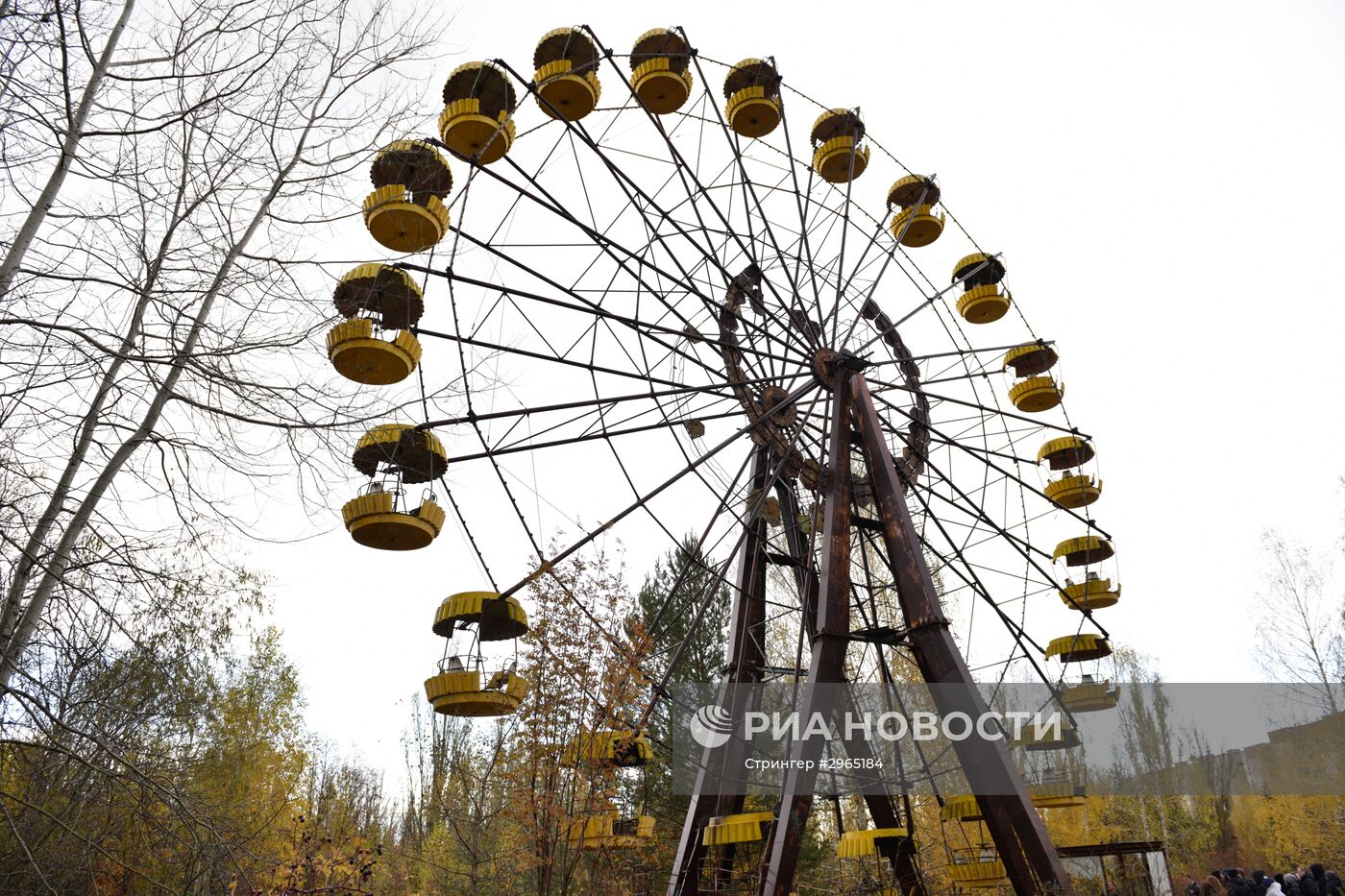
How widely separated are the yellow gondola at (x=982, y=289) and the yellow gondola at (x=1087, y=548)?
4.29 meters

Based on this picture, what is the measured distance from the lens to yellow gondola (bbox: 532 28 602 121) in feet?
43.6

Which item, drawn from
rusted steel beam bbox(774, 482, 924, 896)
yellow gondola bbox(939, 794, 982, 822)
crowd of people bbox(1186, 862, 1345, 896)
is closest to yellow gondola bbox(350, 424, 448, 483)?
rusted steel beam bbox(774, 482, 924, 896)

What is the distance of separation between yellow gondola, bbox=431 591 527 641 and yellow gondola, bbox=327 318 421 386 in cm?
275

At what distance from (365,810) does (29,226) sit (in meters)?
39.0

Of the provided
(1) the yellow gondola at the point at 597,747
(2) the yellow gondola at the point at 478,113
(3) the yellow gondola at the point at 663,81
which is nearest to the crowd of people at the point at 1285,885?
(1) the yellow gondola at the point at 597,747

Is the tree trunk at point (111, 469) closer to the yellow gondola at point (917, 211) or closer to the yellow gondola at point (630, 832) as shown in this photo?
the yellow gondola at point (630, 832)

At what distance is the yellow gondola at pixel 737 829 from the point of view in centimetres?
1002

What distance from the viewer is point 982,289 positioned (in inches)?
655

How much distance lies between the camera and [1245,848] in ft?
114

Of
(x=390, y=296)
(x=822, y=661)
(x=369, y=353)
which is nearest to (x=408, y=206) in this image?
(x=390, y=296)

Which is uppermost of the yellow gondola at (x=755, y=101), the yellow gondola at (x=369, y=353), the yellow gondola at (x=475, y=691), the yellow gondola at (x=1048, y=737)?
the yellow gondola at (x=755, y=101)

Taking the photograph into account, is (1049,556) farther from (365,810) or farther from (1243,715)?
(365,810)

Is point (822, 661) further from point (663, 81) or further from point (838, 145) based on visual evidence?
point (838, 145)

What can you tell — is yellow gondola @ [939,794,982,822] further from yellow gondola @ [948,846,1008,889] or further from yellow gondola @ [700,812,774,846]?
yellow gondola @ [700,812,774,846]
